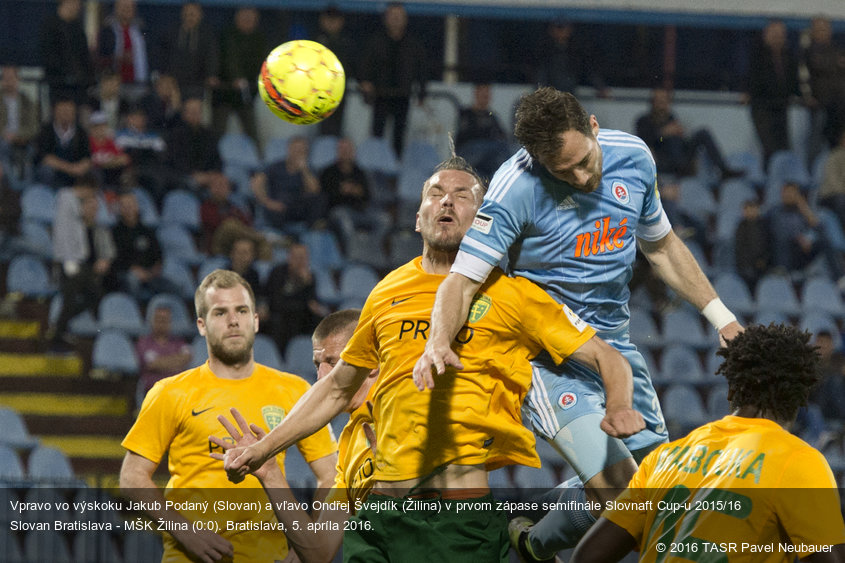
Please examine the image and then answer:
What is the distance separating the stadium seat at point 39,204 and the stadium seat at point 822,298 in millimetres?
7652

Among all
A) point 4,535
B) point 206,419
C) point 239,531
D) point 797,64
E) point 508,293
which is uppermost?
point 797,64

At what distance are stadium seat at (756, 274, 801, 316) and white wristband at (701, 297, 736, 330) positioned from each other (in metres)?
7.31

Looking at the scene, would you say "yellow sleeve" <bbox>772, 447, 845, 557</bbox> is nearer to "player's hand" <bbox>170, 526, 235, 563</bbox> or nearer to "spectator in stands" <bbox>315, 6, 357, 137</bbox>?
"player's hand" <bbox>170, 526, 235, 563</bbox>

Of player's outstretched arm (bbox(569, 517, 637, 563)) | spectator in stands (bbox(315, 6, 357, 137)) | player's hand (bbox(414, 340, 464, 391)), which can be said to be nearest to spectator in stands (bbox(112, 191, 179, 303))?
spectator in stands (bbox(315, 6, 357, 137))

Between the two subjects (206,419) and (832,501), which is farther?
(206,419)

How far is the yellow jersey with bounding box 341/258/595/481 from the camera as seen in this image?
3.93 m

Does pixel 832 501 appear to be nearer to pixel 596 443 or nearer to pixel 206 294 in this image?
pixel 596 443

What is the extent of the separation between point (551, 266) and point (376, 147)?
8.22m

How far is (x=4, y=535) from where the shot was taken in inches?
314

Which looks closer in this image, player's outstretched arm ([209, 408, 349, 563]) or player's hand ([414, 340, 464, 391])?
player's hand ([414, 340, 464, 391])

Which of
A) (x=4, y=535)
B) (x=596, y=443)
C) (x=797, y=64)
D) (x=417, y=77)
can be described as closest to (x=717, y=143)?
(x=797, y=64)

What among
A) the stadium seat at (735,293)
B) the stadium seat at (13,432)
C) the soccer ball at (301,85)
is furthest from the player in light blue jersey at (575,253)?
the stadium seat at (735,293)

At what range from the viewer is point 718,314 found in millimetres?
4570

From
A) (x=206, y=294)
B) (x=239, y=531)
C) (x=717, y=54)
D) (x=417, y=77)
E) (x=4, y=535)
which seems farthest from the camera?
(x=717, y=54)
